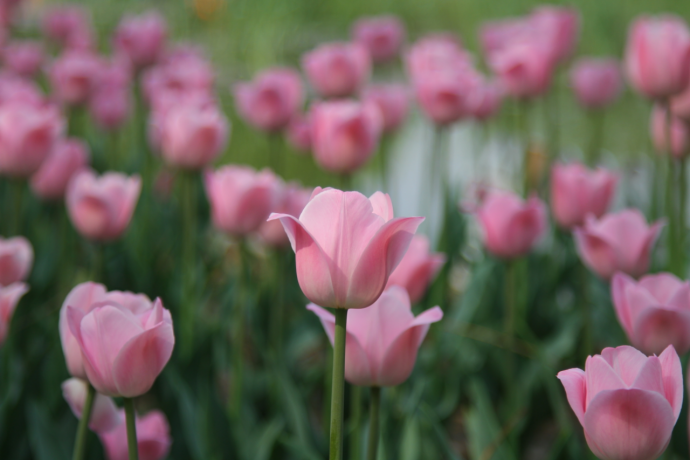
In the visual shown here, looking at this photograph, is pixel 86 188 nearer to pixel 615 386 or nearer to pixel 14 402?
pixel 14 402

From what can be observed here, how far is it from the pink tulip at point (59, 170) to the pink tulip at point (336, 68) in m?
0.54

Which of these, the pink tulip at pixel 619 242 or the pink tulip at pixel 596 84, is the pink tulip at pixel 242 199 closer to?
the pink tulip at pixel 619 242

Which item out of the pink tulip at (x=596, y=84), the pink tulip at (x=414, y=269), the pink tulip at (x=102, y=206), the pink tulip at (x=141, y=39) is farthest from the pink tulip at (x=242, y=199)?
the pink tulip at (x=596, y=84)

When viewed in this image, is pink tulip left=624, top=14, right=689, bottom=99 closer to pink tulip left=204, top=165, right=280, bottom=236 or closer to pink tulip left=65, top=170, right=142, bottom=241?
pink tulip left=204, top=165, right=280, bottom=236

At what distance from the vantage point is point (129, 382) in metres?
0.52

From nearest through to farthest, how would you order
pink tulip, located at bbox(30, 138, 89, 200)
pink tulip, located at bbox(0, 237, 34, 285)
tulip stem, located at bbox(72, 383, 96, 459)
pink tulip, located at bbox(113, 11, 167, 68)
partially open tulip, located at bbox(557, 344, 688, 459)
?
1. partially open tulip, located at bbox(557, 344, 688, 459)
2. tulip stem, located at bbox(72, 383, 96, 459)
3. pink tulip, located at bbox(0, 237, 34, 285)
4. pink tulip, located at bbox(30, 138, 89, 200)
5. pink tulip, located at bbox(113, 11, 167, 68)

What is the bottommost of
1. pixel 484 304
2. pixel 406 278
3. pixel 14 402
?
pixel 484 304

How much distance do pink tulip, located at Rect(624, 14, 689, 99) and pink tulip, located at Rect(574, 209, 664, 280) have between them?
321 mm

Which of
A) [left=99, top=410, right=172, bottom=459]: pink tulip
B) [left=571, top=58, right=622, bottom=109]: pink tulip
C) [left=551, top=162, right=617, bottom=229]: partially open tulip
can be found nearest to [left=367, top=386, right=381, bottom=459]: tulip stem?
[left=99, top=410, right=172, bottom=459]: pink tulip

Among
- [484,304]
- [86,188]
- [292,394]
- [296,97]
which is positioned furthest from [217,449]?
[296,97]

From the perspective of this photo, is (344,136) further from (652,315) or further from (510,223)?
(652,315)

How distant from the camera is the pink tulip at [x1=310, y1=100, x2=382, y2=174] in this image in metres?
1.12

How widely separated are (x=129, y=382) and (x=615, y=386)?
363 millimetres

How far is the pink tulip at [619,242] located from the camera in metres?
0.87
